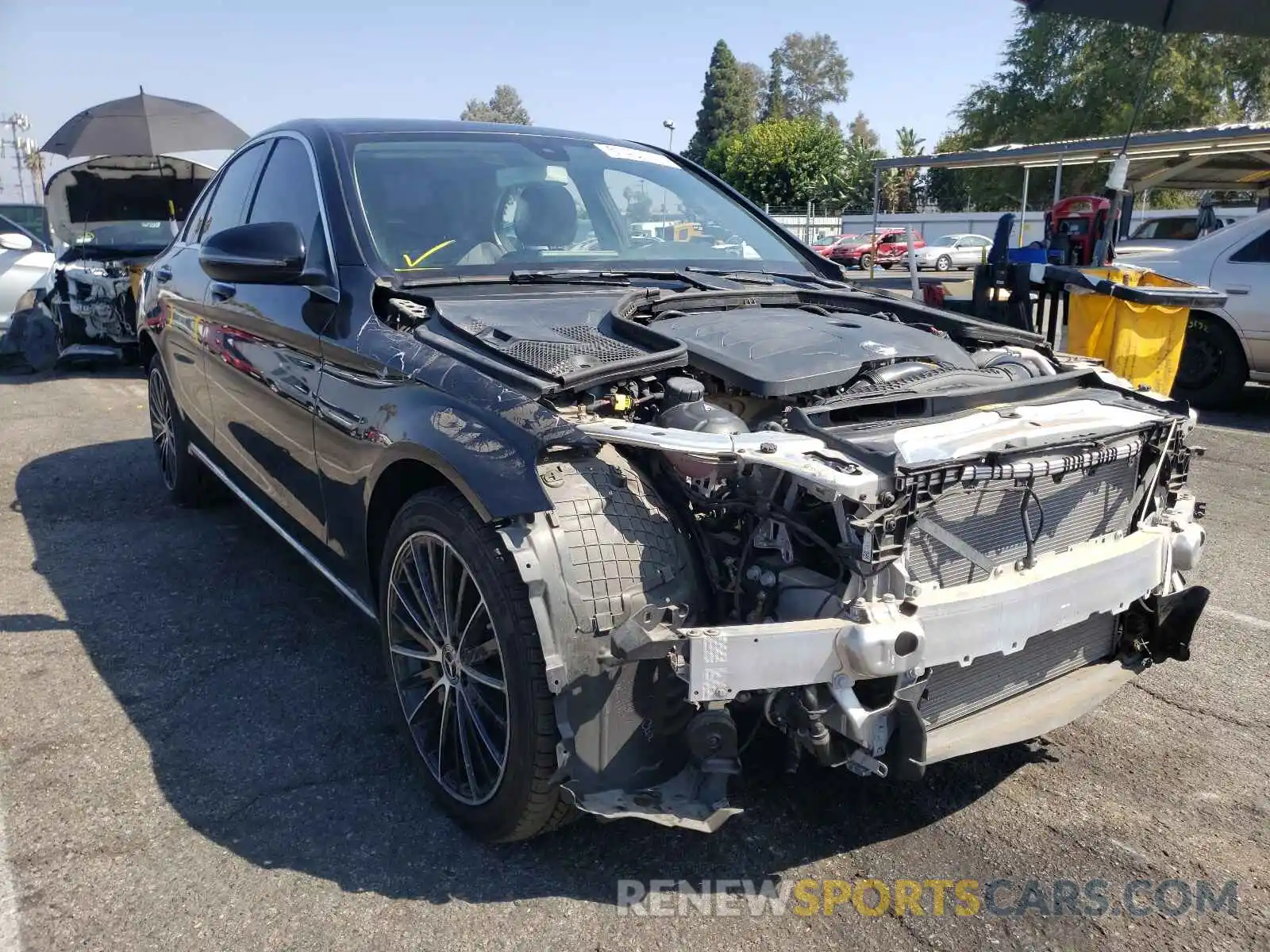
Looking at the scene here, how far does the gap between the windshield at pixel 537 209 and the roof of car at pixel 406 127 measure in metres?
0.05

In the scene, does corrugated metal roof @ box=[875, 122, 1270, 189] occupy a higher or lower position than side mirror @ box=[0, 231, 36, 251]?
higher

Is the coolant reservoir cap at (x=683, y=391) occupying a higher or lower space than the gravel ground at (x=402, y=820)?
higher

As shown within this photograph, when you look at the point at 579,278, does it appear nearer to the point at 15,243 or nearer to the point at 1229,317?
the point at 1229,317

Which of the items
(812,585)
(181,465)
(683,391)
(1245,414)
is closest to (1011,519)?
(812,585)

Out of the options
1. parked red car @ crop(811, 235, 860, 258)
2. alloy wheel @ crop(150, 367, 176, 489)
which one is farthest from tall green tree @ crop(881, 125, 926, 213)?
alloy wheel @ crop(150, 367, 176, 489)

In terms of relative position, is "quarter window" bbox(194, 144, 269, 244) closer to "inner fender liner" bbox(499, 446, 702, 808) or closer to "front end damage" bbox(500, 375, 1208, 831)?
"front end damage" bbox(500, 375, 1208, 831)

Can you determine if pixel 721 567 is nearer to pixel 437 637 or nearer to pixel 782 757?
pixel 782 757

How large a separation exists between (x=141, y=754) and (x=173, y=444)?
9.33 ft

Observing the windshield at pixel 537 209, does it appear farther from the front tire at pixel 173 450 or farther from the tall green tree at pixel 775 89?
the tall green tree at pixel 775 89

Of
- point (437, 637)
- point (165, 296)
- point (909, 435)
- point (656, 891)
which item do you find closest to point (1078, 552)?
point (909, 435)

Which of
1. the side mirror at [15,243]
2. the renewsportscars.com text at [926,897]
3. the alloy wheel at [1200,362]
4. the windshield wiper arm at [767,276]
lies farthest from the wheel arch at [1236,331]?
the side mirror at [15,243]

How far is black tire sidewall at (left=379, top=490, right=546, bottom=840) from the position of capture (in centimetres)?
226

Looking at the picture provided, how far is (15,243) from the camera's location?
33.4 feet

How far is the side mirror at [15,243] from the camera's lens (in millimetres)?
10031
